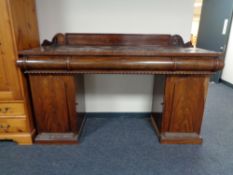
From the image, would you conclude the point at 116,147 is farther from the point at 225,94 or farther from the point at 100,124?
the point at 225,94

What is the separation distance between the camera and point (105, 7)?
5.70 ft

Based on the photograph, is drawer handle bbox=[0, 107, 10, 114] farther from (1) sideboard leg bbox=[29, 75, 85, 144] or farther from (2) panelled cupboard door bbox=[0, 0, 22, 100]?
(1) sideboard leg bbox=[29, 75, 85, 144]

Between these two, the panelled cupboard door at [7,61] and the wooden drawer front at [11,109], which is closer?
the panelled cupboard door at [7,61]

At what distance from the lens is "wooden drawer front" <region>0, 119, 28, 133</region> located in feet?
5.05

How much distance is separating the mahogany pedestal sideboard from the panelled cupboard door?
0.08 metres

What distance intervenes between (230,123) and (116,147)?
1.44 metres

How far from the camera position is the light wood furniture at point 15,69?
129 cm

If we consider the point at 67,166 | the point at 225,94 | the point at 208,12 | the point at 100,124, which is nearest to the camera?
the point at 67,166

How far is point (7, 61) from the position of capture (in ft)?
4.47

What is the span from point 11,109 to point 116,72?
3.26 ft

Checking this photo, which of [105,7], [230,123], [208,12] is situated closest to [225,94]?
[230,123]

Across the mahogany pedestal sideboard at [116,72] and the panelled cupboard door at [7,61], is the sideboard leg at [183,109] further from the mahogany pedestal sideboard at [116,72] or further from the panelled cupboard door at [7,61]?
the panelled cupboard door at [7,61]

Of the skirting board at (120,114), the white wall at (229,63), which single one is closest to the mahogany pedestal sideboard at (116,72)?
the skirting board at (120,114)

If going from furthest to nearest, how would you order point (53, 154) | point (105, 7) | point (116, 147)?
point (105, 7) < point (116, 147) < point (53, 154)
